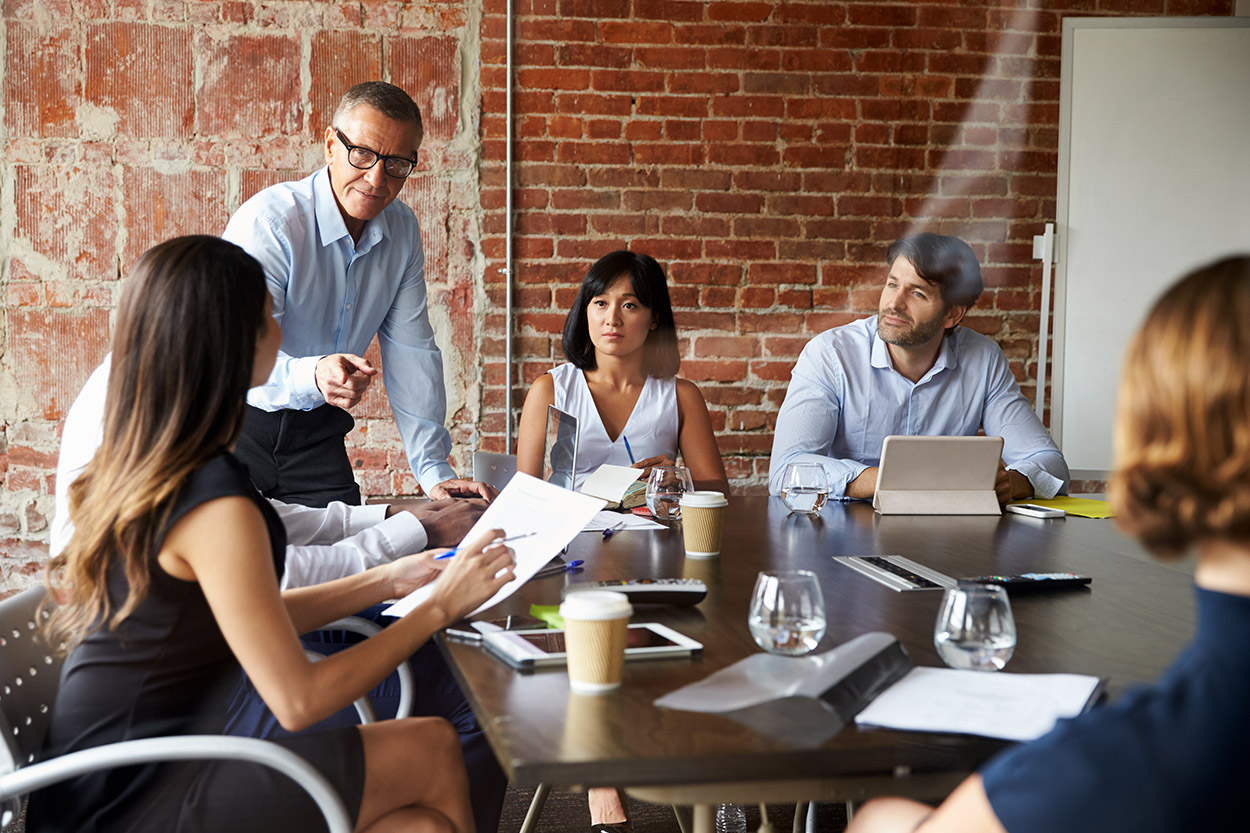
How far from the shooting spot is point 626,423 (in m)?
3.10

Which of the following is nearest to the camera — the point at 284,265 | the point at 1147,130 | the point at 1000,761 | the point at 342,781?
the point at 1000,761

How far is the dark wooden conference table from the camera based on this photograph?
920 millimetres

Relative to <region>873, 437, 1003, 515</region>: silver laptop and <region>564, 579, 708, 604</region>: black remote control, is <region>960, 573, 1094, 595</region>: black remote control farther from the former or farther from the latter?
<region>873, 437, 1003, 515</region>: silver laptop

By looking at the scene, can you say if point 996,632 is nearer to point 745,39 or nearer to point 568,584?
point 568,584

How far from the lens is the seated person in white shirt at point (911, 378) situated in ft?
9.70

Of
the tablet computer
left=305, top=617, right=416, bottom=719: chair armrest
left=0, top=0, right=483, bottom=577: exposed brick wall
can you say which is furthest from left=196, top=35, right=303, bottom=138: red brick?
the tablet computer

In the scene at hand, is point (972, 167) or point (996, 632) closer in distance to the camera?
point (996, 632)

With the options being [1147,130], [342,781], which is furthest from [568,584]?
[1147,130]

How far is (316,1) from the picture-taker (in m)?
3.55

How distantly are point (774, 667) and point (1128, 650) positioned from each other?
0.47m

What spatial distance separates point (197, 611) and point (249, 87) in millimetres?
2727

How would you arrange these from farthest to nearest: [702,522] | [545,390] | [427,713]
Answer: [545,390]
[427,713]
[702,522]

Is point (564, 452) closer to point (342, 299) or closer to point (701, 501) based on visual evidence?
point (701, 501)

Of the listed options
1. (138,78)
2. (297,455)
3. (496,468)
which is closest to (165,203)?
(138,78)
